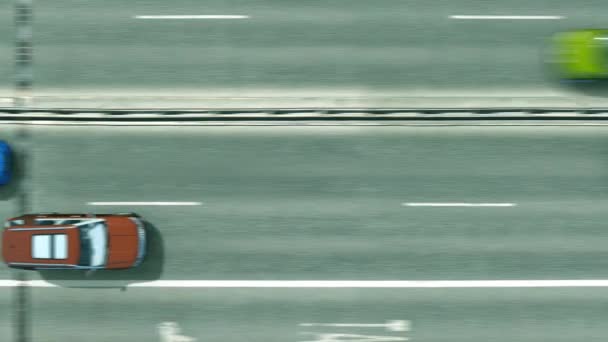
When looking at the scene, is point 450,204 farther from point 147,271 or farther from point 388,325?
point 147,271

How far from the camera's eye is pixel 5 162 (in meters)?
19.3

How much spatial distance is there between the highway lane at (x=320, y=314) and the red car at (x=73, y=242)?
1262 mm

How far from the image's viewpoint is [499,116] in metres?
19.5

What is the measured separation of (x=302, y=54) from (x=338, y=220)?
5.25 m

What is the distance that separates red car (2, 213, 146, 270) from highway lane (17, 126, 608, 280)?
76cm

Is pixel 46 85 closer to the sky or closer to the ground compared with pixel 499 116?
closer to the sky

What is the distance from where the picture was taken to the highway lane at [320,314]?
1939cm

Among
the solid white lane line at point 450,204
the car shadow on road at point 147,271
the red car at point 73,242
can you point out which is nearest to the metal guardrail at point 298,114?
the solid white lane line at point 450,204

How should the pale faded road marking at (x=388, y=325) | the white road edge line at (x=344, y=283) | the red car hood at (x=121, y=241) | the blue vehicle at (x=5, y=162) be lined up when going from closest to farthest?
the red car hood at (x=121, y=241)
the blue vehicle at (x=5, y=162)
the white road edge line at (x=344, y=283)
the pale faded road marking at (x=388, y=325)

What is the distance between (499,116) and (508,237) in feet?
12.2

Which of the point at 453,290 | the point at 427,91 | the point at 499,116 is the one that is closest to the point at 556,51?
the point at 499,116

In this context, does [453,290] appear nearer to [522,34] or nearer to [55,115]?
[522,34]

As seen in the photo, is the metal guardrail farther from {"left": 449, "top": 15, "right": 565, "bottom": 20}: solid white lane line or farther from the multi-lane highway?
{"left": 449, "top": 15, "right": 565, "bottom": 20}: solid white lane line

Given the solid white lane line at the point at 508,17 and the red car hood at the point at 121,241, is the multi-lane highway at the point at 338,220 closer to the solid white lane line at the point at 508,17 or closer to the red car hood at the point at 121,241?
the red car hood at the point at 121,241
